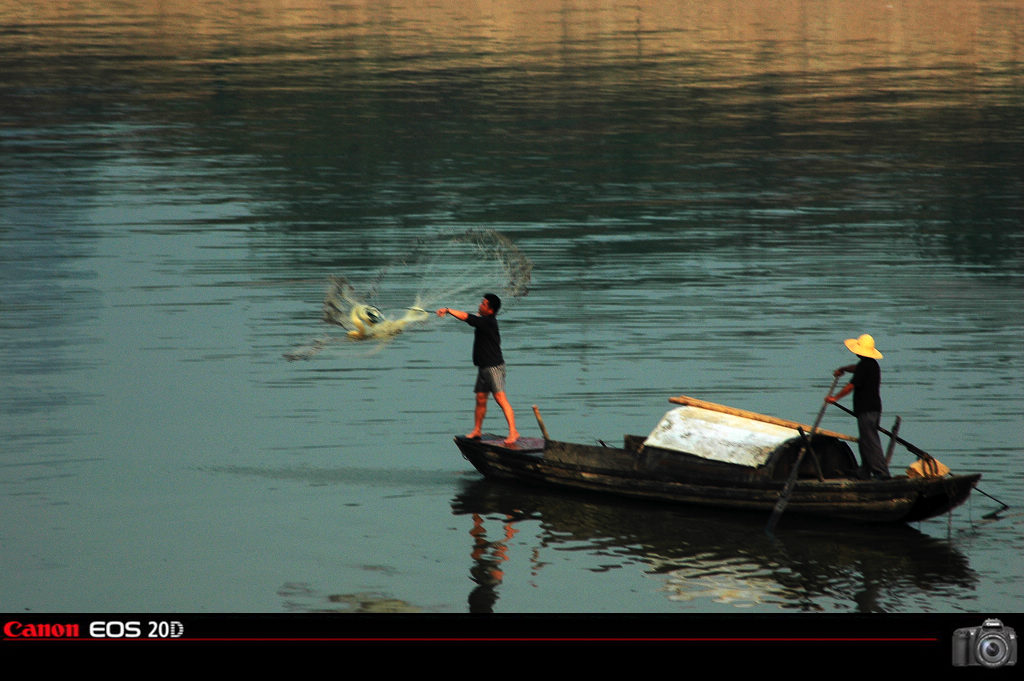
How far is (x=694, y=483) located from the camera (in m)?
21.2

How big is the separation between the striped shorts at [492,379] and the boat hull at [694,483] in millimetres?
838

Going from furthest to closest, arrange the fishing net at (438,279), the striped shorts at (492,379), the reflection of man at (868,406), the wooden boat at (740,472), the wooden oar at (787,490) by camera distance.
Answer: the fishing net at (438,279) → the striped shorts at (492,379) → the reflection of man at (868,406) → the wooden oar at (787,490) → the wooden boat at (740,472)

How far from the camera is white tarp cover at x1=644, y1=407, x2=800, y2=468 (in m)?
20.9

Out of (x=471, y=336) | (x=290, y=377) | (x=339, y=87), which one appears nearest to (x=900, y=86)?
(x=339, y=87)

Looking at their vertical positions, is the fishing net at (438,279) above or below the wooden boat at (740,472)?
above

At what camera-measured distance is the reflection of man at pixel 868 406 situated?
68.0 feet

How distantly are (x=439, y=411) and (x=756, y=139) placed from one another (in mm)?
33189

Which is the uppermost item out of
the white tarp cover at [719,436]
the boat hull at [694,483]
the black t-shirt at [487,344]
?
the black t-shirt at [487,344]

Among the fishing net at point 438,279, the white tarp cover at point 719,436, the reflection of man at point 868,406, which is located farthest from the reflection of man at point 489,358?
the fishing net at point 438,279
